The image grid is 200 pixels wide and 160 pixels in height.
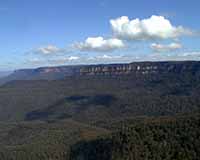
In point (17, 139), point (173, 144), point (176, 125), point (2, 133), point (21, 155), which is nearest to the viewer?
point (173, 144)

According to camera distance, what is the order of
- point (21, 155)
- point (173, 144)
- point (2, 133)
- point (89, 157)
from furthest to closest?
point (2, 133) → point (21, 155) → point (89, 157) → point (173, 144)

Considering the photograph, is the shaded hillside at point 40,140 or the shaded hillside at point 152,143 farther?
the shaded hillside at point 40,140

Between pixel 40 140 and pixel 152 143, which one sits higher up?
pixel 152 143

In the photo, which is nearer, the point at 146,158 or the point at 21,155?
Answer: the point at 146,158

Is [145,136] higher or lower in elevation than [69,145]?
higher

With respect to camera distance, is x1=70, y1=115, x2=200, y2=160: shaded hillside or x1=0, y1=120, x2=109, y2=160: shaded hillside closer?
x1=70, y1=115, x2=200, y2=160: shaded hillside

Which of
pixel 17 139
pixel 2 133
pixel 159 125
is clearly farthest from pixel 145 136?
pixel 2 133

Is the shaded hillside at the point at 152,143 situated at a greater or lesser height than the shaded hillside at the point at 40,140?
greater

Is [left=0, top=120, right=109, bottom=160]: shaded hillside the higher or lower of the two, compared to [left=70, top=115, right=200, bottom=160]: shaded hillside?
lower

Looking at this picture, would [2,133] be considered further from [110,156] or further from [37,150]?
[110,156]

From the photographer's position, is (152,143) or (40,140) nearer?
(152,143)

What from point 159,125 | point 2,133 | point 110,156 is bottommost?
point 2,133
